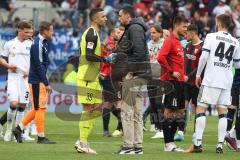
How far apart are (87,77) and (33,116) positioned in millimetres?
2775

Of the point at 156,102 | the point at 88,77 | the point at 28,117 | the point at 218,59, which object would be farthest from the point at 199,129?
the point at 156,102

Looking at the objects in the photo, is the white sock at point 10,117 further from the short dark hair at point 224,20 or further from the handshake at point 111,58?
the short dark hair at point 224,20

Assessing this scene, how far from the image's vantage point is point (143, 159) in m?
14.0

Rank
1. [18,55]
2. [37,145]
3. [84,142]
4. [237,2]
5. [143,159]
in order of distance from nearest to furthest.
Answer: [143,159]
[84,142]
[37,145]
[18,55]
[237,2]

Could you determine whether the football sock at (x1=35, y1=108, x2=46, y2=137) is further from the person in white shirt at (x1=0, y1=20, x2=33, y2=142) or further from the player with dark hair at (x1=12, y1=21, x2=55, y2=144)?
the person in white shirt at (x1=0, y1=20, x2=33, y2=142)

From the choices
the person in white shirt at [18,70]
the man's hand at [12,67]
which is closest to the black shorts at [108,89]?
the person in white shirt at [18,70]

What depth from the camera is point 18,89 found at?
59.4ft

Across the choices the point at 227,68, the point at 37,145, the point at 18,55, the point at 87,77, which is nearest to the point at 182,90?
the point at 227,68

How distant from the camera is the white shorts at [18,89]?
58.9 feet

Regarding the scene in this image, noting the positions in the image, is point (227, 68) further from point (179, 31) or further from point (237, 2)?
point (237, 2)

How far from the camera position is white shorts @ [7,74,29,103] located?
17953mm

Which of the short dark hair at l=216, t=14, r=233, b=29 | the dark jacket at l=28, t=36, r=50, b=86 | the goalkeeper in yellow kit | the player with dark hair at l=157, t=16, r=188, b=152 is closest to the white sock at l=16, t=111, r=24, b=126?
the dark jacket at l=28, t=36, r=50, b=86

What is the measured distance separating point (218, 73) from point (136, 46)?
167 cm

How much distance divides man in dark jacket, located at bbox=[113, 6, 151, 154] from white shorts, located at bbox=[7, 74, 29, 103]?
12.0 ft
